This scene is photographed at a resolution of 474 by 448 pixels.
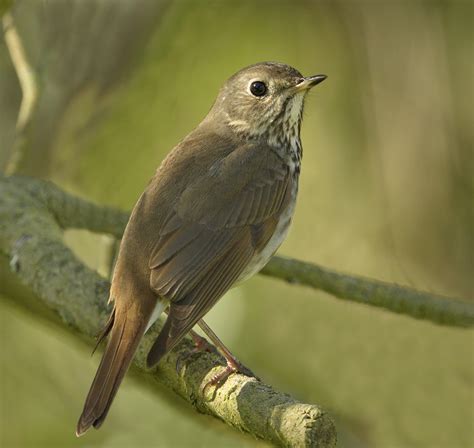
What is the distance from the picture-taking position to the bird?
14.3 ft

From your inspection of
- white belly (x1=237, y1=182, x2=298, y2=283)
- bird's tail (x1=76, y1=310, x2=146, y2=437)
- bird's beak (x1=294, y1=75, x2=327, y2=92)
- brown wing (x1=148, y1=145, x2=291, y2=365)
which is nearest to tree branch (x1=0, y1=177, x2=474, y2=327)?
white belly (x1=237, y1=182, x2=298, y2=283)

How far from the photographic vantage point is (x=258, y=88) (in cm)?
580

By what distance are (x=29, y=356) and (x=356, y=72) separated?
340cm

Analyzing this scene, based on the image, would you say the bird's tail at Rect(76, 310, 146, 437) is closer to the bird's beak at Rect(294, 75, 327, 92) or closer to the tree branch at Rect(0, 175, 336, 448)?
the tree branch at Rect(0, 175, 336, 448)

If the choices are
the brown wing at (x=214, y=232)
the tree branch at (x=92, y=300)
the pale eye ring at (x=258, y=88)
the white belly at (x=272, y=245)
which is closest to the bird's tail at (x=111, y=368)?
the brown wing at (x=214, y=232)

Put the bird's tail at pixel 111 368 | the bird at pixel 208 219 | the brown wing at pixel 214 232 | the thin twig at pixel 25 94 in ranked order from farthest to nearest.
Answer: the thin twig at pixel 25 94, the brown wing at pixel 214 232, the bird at pixel 208 219, the bird's tail at pixel 111 368

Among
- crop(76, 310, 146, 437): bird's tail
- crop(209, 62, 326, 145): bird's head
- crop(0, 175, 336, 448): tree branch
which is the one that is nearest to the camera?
crop(0, 175, 336, 448): tree branch

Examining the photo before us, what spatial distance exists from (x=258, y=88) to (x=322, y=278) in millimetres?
1248

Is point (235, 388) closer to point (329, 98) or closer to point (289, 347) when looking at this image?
point (289, 347)

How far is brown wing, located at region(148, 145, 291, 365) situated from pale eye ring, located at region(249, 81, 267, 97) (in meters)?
0.36

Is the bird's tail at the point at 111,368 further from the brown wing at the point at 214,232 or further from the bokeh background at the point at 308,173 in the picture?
the bokeh background at the point at 308,173

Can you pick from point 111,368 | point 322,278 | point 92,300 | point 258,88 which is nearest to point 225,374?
point 111,368

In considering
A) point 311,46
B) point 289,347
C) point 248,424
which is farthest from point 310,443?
point 311,46

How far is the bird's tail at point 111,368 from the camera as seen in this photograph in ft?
13.2
